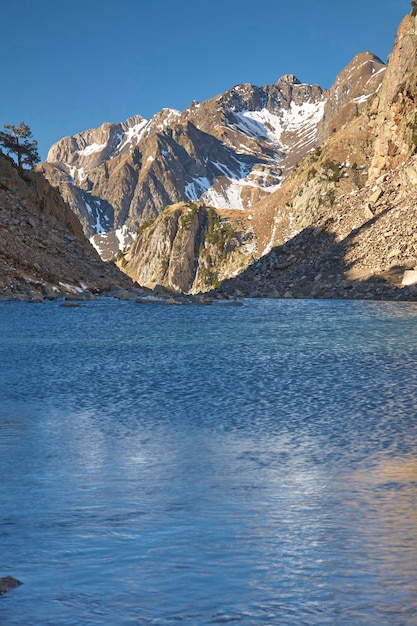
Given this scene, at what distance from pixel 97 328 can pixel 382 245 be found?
1979 inches

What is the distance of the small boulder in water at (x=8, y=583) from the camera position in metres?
8.77

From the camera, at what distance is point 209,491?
13.3 metres

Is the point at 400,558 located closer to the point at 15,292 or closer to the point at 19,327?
the point at 19,327

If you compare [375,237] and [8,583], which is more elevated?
[375,237]

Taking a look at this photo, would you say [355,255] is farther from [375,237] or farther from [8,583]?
[8,583]

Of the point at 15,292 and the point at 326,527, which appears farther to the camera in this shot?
the point at 15,292

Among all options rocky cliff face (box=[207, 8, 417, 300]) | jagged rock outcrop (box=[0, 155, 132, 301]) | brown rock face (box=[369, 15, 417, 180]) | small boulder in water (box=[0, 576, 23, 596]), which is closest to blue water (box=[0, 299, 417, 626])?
small boulder in water (box=[0, 576, 23, 596])

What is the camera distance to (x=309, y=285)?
89875 mm

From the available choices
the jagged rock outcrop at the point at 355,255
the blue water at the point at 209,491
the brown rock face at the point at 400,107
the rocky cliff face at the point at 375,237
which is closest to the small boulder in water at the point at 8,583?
the blue water at the point at 209,491

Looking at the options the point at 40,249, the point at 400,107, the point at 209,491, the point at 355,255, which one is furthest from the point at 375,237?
the point at 209,491

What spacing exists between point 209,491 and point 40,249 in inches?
2904

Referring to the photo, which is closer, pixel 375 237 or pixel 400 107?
pixel 375 237

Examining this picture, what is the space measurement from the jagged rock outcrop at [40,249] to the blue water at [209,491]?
46.1 metres

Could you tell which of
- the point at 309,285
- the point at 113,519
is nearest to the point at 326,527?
the point at 113,519
